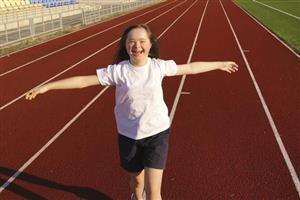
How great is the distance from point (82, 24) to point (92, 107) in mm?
18742

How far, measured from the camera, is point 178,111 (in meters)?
8.11

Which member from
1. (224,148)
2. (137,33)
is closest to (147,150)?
(137,33)

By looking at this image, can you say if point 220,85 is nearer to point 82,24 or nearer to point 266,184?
point 266,184

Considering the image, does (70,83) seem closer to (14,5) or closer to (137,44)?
(137,44)

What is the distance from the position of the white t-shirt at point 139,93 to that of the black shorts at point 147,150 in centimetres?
5

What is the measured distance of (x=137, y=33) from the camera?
10.5ft

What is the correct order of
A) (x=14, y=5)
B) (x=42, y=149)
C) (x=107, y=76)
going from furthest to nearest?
(x=14, y=5)
(x=42, y=149)
(x=107, y=76)

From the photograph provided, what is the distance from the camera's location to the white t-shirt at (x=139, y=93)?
3262mm

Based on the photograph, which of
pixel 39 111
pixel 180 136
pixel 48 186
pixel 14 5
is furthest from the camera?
pixel 14 5

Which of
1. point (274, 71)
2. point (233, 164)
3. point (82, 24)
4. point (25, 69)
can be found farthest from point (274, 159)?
point (82, 24)

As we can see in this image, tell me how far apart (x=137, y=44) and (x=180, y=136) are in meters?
3.74

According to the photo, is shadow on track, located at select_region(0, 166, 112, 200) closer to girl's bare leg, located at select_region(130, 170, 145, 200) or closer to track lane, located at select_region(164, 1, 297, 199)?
track lane, located at select_region(164, 1, 297, 199)

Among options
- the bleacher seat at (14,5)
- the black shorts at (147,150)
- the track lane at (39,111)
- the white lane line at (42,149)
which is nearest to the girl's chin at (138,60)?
the black shorts at (147,150)

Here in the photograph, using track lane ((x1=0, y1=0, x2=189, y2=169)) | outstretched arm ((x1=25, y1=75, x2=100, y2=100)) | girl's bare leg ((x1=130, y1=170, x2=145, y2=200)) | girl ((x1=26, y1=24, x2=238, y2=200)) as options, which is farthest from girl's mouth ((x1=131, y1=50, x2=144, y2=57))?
track lane ((x1=0, y1=0, x2=189, y2=169))
